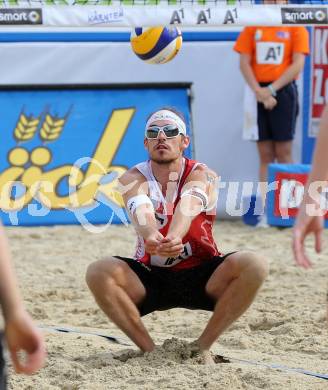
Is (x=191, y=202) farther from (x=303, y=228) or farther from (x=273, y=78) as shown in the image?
(x=273, y=78)

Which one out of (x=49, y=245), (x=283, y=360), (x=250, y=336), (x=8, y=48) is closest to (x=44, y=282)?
(x=49, y=245)

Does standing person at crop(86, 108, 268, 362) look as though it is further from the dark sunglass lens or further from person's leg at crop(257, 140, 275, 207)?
person's leg at crop(257, 140, 275, 207)

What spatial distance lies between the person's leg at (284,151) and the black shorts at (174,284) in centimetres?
445

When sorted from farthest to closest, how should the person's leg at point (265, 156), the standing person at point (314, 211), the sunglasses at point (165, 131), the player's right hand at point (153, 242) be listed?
1. the person's leg at point (265, 156)
2. the sunglasses at point (165, 131)
3. the player's right hand at point (153, 242)
4. the standing person at point (314, 211)

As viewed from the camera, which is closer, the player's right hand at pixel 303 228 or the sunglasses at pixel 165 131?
the player's right hand at pixel 303 228

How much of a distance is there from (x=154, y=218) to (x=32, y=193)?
171 inches

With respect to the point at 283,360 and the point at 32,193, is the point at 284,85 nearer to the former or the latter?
the point at 32,193

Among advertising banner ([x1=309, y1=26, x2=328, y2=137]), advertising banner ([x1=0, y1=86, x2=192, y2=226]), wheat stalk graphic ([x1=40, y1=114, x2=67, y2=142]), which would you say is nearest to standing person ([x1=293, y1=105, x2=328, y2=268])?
advertising banner ([x1=0, y1=86, x2=192, y2=226])

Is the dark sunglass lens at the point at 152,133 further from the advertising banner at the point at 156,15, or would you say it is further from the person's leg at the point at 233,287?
the advertising banner at the point at 156,15

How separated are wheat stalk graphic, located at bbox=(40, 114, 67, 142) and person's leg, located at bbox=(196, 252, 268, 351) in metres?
4.54

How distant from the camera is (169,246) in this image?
14.6 feet

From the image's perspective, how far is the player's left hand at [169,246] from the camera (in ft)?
14.5

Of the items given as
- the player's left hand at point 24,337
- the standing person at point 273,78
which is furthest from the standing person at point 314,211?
the standing person at point 273,78

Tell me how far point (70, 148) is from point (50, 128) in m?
0.26
